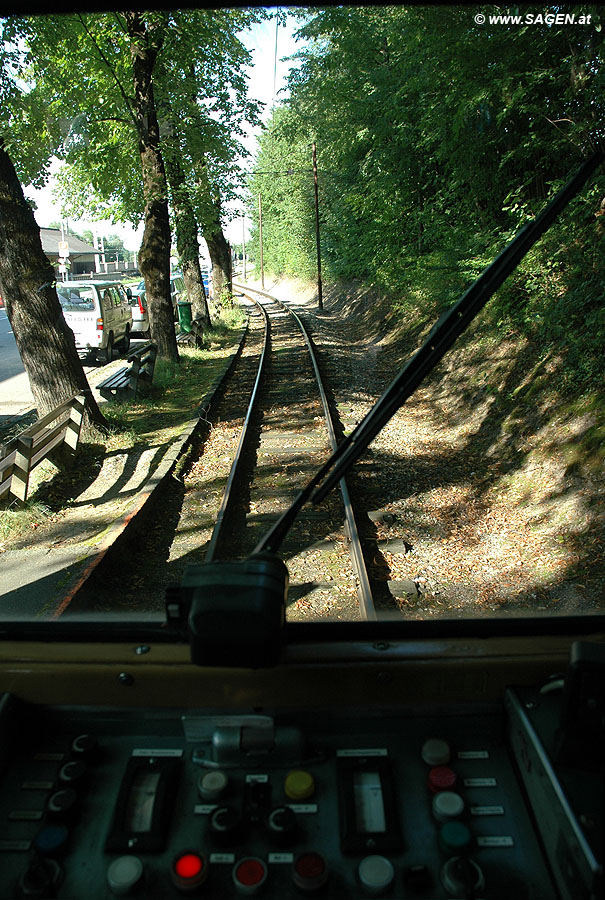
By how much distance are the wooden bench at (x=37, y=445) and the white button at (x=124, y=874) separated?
510cm

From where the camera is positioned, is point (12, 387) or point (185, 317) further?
point (185, 317)

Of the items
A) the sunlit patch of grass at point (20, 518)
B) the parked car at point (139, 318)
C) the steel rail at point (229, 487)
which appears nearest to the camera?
the steel rail at point (229, 487)

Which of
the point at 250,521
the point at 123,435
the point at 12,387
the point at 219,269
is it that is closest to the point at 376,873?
the point at 250,521

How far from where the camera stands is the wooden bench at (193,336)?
20.1m

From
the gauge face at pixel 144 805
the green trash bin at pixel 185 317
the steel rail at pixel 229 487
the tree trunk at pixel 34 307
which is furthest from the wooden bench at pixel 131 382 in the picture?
the gauge face at pixel 144 805

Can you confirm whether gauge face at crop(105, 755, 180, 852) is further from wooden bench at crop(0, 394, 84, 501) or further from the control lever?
wooden bench at crop(0, 394, 84, 501)

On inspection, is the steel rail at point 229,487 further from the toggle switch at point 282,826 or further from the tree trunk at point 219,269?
the tree trunk at point 219,269

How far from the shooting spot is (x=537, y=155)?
6008 millimetres

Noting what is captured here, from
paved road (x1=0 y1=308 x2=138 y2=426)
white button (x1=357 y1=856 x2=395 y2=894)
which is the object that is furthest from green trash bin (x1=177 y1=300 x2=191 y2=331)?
white button (x1=357 y1=856 x2=395 y2=894)

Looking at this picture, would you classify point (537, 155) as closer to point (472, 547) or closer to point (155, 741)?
point (472, 547)

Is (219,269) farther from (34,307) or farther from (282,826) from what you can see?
(282,826)

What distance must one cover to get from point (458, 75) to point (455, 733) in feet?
20.9

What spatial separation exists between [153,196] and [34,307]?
270 inches

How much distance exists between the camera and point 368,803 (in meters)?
1.45
